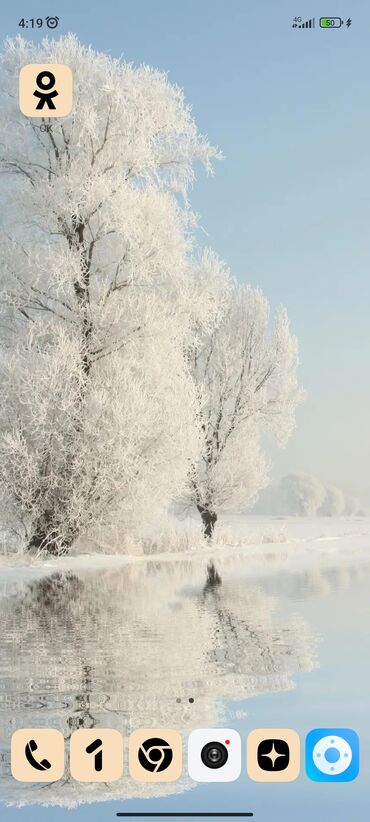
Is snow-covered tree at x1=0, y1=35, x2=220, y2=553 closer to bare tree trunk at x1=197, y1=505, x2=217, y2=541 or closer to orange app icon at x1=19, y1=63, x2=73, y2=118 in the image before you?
bare tree trunk at x1=197, y1=505, x2=217, y2=541

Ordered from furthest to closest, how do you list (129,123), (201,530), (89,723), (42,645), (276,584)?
(201,530) → (129,123) → (276,584) → (42,645) → (89,723)

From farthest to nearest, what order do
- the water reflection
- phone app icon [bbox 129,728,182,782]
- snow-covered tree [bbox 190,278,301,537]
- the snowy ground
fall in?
snow-covered tree [bbox 190,278,301,537] → the snowy ground → the water reflection → phone app icon [bbox 129,728,182,782]

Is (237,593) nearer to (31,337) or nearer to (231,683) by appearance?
Result: (231,683)

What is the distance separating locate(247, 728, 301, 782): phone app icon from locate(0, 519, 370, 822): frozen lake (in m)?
0.17

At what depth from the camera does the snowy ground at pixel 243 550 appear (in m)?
13.4

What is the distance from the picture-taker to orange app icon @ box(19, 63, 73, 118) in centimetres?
680

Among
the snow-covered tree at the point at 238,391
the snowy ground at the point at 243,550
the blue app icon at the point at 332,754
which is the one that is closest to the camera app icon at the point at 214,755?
the blue app icon at the point at 332,754

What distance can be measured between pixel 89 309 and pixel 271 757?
11396mm

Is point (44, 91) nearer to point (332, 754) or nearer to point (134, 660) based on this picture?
point (134, 660)

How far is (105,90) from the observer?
47.0 feet

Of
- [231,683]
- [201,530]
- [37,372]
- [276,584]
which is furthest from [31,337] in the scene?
[231,683]

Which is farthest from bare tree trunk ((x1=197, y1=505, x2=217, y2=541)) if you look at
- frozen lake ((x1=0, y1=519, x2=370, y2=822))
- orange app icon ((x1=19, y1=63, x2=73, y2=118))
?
orange app icon ((x1=19, y1=63, x2=73, y2=118))

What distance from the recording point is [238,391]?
20.1 m

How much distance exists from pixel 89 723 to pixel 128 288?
449 inches
